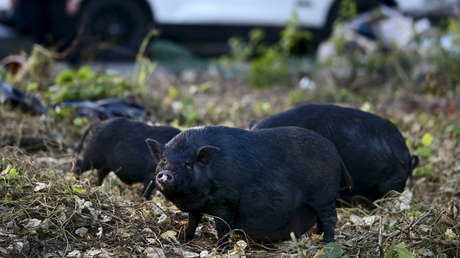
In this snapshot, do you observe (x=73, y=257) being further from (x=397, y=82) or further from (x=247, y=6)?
(x=247, y=6)

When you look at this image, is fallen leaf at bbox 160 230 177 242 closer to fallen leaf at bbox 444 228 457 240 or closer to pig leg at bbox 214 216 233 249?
pig leg at bbox 214 216 233 249

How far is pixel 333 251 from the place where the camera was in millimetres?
3016

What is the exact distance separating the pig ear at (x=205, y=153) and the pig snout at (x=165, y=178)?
0.19 m

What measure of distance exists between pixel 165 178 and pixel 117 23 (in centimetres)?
709

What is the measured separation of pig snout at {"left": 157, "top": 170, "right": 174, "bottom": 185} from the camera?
282 cm

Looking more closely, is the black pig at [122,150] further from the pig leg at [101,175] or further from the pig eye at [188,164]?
the pig eye at [188,164]

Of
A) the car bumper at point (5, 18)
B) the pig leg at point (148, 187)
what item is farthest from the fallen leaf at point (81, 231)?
the car bumper at point (5, 18)

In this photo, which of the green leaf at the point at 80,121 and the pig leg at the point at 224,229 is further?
the green leaf at the point at 80,121

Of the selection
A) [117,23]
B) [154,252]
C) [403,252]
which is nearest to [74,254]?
[154,252]

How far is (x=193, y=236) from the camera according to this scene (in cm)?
333

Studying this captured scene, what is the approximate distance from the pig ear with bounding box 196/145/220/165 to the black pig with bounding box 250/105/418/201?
0.98 metres

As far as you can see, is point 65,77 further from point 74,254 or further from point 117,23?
point 117,23

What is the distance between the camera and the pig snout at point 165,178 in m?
2.82

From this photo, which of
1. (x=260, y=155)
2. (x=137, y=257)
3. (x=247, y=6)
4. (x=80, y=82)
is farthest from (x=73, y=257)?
(x=247, y=6)
